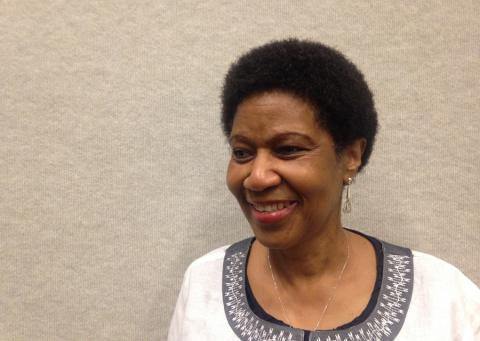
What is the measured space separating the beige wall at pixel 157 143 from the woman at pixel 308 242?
0.91 ft

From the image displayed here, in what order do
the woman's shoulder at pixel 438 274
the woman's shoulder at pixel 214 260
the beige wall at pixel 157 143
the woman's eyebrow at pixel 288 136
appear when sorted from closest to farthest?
1. the woman's eyebrow at pixel 288 136
2. the woman's shoulder at pixel 438 274
3. the woman's shoulder at pixel 214 260
4. the beige wall at pixel 157 143

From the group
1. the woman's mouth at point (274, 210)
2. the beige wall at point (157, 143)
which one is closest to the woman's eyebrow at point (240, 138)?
the woman's mouth at point (274, 210)

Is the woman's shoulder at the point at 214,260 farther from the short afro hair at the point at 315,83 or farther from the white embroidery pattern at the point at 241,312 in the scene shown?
the short afro hair at the point at 315,83

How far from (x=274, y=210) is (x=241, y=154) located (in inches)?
5.5

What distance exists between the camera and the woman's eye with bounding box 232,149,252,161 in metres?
0.88

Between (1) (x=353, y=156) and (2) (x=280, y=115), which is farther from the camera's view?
(1) (x=353, y=156)

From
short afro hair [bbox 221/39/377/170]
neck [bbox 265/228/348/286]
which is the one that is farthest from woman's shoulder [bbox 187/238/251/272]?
short afro hair [bbox 221/39/377/170]

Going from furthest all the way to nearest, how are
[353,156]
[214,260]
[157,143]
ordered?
[157,143], [214,260], [353,156]

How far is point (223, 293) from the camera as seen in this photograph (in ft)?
3.27

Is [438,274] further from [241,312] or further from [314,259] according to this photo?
[241,312]

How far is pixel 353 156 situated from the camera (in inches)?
36.2

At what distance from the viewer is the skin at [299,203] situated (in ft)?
2.69

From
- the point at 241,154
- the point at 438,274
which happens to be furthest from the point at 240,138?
the point at 438,274

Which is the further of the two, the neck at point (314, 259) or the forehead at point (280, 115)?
the neck at point (314, 259)
